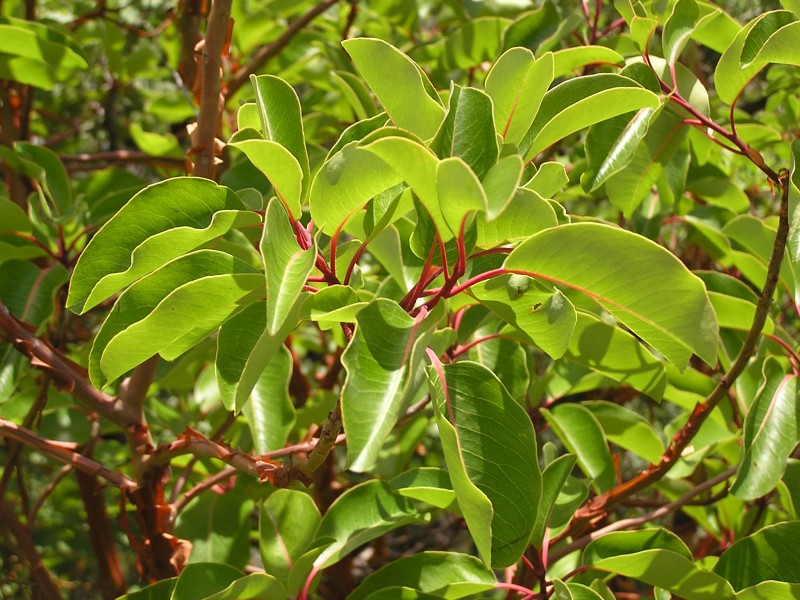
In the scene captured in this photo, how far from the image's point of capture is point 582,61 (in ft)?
3.61

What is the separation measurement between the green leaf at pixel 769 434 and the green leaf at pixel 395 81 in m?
0.57

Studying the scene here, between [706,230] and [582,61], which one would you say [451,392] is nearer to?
[582,61]

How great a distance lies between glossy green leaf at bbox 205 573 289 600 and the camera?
880 millimetres

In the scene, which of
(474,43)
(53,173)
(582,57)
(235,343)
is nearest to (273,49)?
(474,43)

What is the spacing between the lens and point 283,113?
86cm

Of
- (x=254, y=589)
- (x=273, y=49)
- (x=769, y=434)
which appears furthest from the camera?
(x=273, y=49)

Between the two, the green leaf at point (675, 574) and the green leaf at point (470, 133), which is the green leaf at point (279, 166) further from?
the green leaf at point (675, 574)

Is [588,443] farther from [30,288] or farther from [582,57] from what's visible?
[30,288]

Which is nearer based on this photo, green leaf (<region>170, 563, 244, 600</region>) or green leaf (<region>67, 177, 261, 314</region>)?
green leaf (<region>67, 177, 261, 314</region>)

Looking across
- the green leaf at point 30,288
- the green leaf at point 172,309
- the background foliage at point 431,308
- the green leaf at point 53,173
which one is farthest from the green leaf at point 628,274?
the green leaf at point 53,173

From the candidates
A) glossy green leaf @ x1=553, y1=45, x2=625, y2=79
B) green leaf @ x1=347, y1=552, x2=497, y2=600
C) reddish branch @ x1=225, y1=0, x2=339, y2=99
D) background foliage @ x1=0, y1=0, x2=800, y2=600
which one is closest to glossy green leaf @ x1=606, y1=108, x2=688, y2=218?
background foliage @ x1=0, y1=0, x2=800, y2=600

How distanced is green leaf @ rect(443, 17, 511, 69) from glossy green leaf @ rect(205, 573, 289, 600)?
1132 millimetres

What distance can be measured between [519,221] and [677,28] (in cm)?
48

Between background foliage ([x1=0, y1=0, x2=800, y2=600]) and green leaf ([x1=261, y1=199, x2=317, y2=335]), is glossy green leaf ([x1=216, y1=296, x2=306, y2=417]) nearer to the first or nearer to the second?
background foliage ([x1=0, y1=0, x2=800, y2=600])
